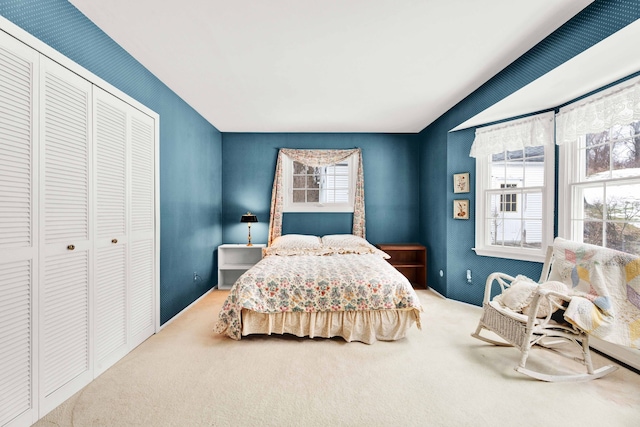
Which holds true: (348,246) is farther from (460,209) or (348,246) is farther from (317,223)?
(460,209)

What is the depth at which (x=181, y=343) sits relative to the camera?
245 cm

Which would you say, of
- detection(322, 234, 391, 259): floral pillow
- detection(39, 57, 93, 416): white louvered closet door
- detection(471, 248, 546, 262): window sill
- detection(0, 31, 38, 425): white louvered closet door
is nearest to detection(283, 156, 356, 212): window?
detection(322, 234, 391, 259): floral pillow

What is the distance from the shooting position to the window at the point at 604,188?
2197mm

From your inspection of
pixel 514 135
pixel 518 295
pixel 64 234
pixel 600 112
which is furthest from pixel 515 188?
pixel 64 234

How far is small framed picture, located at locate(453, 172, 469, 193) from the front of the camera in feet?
11.6

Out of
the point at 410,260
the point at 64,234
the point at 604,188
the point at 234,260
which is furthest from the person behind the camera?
the point at 234,260

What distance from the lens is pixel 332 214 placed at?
15.0 ft

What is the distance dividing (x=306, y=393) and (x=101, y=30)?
9.82 ft

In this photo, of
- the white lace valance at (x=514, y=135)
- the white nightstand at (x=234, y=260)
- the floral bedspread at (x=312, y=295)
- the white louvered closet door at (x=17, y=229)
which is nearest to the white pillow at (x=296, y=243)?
the white nightstand at (x=234, y=260)

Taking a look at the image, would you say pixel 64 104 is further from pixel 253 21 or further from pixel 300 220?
pixel 300 220

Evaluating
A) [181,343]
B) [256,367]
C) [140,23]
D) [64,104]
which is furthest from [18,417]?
[140,23]

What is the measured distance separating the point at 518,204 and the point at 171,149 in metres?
4.01

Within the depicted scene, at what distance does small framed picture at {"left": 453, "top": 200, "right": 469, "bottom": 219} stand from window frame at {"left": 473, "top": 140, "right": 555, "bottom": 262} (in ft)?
0.42

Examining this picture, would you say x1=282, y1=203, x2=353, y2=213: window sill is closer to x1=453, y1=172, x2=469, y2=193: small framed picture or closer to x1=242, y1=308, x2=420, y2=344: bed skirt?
x1=453, y1=172, x2=469, y2=193: small framed picture
